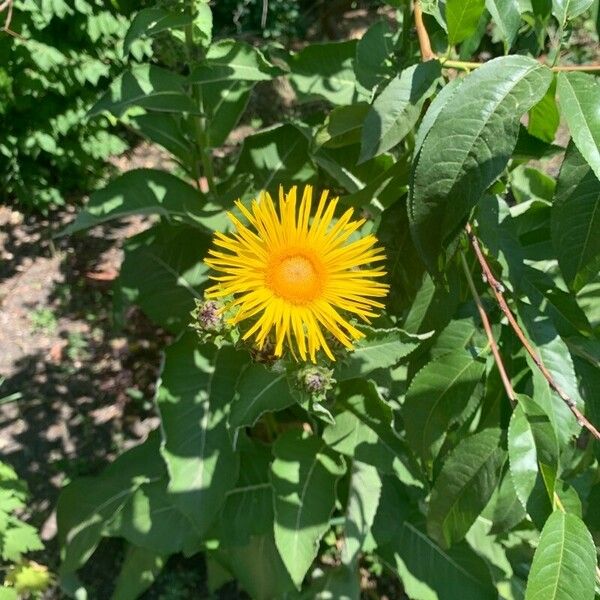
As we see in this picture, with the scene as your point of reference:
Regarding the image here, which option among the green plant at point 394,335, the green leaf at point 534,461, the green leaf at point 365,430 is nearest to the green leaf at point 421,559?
the green plant at point 394,335

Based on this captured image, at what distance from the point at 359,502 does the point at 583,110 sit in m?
1.38

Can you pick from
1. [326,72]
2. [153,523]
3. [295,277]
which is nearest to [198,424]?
[153,523]

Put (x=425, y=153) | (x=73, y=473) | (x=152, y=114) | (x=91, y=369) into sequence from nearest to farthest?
(x=425, y=153)
(x=152, y=114)
(x=73, y=473)
(x=91, y=369)

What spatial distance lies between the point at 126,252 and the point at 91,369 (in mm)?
970

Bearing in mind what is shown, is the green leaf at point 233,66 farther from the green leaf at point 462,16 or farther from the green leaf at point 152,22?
the green leaf at point 462,16

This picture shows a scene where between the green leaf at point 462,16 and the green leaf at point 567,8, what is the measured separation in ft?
0.46

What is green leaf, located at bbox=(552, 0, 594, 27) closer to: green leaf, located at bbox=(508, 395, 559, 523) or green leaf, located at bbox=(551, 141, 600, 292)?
green leaf, located at bbox=(551, 141, 600, 292)

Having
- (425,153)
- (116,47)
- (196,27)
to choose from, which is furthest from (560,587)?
(116,47)

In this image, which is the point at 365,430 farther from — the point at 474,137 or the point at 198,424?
the point at 474,137

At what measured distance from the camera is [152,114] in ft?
6.41

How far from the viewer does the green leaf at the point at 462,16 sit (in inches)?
42.7

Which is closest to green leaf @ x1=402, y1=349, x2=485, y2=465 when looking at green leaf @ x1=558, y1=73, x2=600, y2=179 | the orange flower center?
the orange flower center

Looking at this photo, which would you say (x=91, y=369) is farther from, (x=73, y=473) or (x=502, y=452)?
(x=502, y=452)

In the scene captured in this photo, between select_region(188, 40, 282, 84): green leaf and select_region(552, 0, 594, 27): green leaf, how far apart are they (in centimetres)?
74
